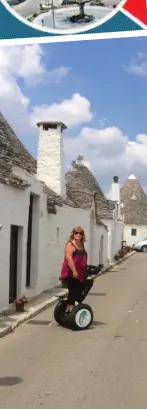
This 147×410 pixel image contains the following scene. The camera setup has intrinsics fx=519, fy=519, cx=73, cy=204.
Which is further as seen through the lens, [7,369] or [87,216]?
A: [87,216]

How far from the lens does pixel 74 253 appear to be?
739 cm

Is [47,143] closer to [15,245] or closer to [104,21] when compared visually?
[15,245]

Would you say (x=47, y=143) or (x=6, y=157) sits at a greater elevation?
(x=47, y=143)

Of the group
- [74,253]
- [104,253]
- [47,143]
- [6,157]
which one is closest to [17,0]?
[6,157]

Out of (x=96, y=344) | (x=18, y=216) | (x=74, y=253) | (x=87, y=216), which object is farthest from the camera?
(x=87, y=216)

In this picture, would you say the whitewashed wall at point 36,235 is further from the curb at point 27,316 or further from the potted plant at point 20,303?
the curb at point 27,316

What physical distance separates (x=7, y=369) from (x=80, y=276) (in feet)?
7.85

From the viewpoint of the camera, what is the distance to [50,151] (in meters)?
17.4

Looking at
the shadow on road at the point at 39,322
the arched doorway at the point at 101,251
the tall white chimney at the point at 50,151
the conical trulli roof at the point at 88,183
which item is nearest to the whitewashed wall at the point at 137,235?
the conical trulli roof at the point at 88,183

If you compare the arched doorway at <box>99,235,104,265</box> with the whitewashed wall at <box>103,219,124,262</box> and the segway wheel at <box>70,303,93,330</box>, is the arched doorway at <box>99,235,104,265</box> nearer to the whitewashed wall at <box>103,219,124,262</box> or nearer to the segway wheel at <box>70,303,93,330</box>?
the whitewashed wall at <box>103,219,124,262</box>

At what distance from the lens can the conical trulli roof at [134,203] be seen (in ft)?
149

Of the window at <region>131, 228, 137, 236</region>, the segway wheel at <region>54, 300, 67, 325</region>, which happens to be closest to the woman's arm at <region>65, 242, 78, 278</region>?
the segway wheel at <region>54, 300, 67, 325</region>

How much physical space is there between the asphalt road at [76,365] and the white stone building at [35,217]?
1.37m

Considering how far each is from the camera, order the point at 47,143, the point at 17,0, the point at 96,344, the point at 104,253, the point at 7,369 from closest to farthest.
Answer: the point at 7,369 < the point at 96,344 < the point at 17,0 < the point at 47,143 < the point at 104,253
